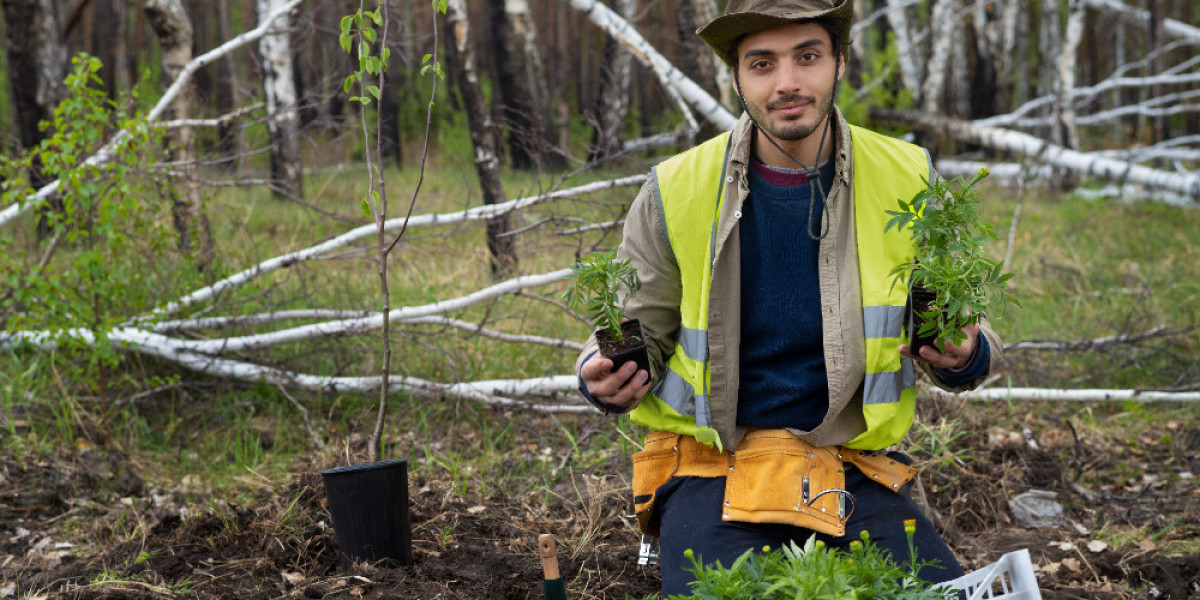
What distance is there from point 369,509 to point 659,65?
355cm

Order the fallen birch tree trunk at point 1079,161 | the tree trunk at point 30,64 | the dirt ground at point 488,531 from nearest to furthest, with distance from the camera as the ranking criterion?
1. the dirt ground at point 488,531
2. the fallen birch tree trunk at point 1079,161
3. the tree trunk at point 30,64

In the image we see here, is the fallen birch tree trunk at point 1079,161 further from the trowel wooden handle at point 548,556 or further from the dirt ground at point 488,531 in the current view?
the trowel wooden handle at point 548,556

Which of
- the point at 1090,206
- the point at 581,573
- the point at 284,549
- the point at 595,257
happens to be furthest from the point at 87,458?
the point at 1090,206

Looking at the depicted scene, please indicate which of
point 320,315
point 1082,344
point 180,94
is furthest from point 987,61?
point 320,315

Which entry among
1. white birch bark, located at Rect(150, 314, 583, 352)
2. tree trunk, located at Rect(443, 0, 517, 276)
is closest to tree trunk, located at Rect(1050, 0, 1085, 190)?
tree trunk, located at Rect(443, 0, 517, 276)

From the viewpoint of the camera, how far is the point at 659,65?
580 centimetres

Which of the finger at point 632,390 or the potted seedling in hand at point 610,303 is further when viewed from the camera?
the finger at point 632,390

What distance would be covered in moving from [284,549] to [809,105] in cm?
218

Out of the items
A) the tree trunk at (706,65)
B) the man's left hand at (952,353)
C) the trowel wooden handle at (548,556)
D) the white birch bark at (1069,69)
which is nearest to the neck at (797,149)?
the man's left hand at (952,353)

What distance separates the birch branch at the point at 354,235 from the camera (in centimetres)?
488

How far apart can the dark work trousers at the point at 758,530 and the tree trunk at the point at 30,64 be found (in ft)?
24.7

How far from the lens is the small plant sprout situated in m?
2.44

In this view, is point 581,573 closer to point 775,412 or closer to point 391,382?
point 775,412

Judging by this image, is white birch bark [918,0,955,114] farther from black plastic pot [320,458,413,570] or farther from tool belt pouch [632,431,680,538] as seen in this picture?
black plastic pot [320,458,413,570]
